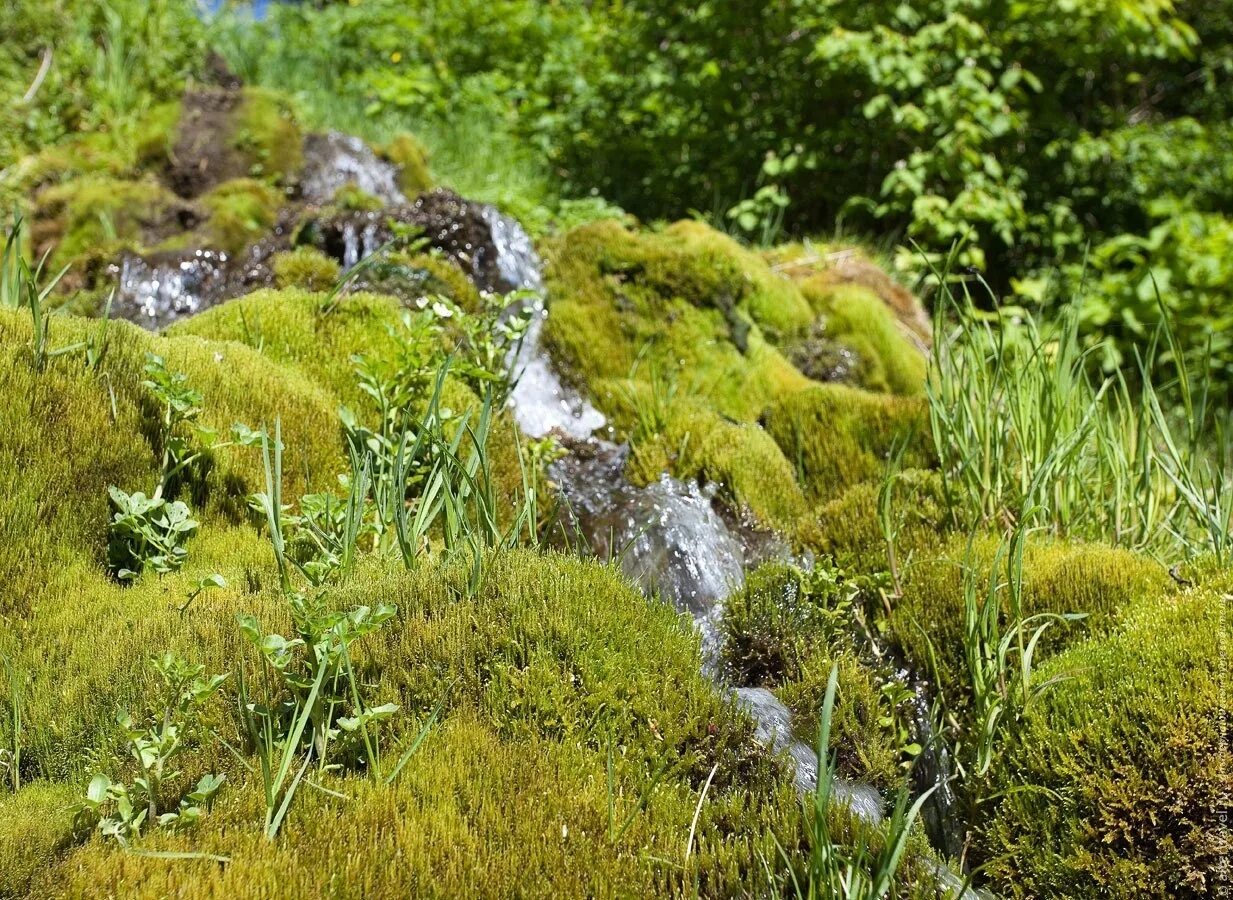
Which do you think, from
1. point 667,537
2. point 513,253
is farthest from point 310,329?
point 513,253

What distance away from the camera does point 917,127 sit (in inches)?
300

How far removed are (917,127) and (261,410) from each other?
20.4ft

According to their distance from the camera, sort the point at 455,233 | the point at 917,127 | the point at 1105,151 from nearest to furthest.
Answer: the point at 455,233 → the point at 917,127 → the point at 1105,151

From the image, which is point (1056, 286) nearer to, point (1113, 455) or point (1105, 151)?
point (1105, 151)

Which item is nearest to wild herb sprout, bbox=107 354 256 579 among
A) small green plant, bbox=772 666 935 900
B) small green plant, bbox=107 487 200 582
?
small green plant, bbox=107 487 200 582

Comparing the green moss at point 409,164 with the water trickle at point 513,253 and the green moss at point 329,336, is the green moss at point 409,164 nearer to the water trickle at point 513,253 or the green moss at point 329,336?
the water trickle at point 513,253

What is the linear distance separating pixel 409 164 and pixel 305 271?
4063 millimetres

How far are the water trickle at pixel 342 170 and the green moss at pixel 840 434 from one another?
5.22 m

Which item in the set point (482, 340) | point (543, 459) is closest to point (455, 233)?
point (482, 340)

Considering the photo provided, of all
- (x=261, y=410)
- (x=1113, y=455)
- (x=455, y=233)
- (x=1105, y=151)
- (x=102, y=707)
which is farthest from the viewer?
(x=1105, y=151)

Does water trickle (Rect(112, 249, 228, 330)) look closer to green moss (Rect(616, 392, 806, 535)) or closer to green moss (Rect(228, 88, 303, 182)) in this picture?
green moss (Rect(228, 88, 303, 182))

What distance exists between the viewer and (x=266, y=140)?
8.75 meters

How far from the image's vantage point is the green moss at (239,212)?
696cm

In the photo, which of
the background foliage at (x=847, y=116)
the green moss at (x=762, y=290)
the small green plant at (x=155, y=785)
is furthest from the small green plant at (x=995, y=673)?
the background foliage at (x=847, y=116)
